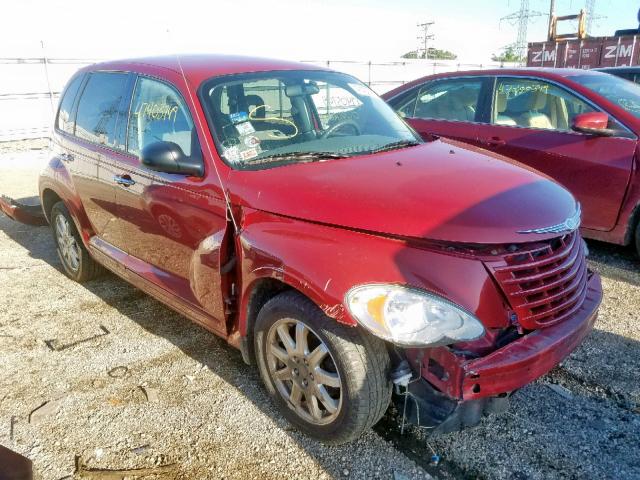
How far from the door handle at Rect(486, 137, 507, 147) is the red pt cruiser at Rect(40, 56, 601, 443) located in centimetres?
179

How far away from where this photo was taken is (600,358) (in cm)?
330

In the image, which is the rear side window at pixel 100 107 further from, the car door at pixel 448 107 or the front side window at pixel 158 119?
the car door at pixel 448 107

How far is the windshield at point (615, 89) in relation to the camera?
4789 mm

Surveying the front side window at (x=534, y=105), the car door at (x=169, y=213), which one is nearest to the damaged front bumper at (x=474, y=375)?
the car door at (x=169, y=213)

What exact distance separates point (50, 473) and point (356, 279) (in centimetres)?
174

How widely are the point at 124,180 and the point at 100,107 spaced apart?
868mm

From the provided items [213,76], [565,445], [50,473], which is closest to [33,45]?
[213,76]

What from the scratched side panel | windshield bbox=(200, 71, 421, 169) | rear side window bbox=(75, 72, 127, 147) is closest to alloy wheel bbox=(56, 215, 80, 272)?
rear side window bbox=(75, 72, 127, 147)

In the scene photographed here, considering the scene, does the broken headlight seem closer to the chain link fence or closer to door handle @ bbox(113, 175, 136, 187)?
door handle @ bbox(113, 175, 136, 187)

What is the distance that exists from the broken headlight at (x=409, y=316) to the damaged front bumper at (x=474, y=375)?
0.32 ft

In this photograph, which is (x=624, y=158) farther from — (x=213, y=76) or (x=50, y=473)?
(x=50, y=473)

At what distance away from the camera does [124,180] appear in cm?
351

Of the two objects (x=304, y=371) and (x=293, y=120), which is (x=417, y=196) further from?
(x=293, y=120)

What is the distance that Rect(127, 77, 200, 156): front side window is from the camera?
3.07m
